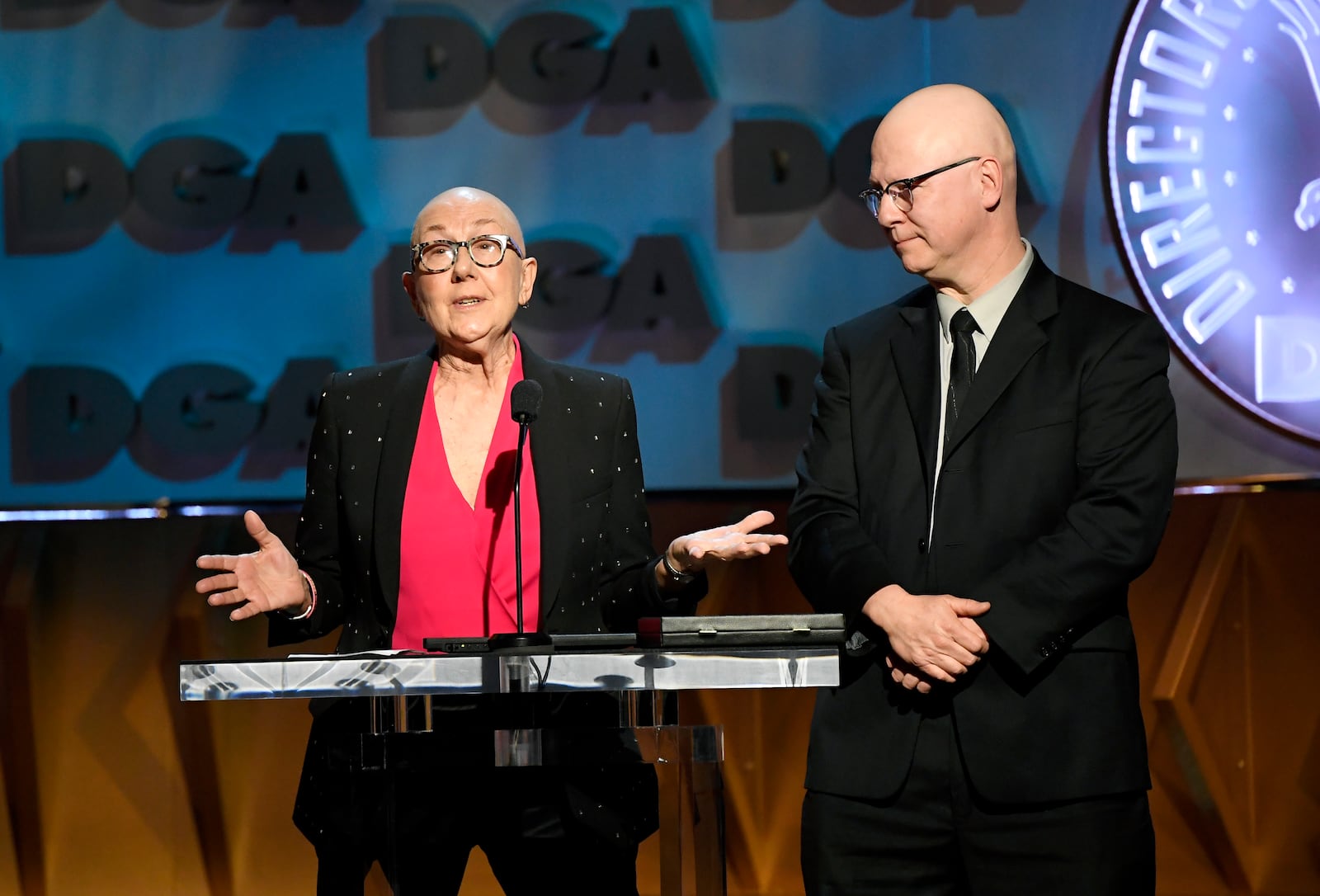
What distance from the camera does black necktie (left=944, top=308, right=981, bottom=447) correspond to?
234 cm

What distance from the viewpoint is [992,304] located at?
2.37m

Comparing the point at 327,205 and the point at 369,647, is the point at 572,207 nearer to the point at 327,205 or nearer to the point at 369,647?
the point at 327,205

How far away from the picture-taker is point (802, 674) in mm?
1762

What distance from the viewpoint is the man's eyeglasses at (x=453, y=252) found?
2564 mm

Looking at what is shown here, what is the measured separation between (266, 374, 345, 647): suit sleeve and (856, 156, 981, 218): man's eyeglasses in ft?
3.38

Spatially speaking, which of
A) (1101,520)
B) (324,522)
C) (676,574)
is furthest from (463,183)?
(1101,520)

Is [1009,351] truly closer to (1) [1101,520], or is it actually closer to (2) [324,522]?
(1) [1101,520]

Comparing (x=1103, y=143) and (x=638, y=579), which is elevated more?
Result: (x=1103, y=143)

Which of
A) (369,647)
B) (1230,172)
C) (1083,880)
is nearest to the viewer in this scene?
(1083,880)

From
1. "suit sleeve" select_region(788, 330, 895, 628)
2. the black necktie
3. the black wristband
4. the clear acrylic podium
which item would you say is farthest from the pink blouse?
the black necktie

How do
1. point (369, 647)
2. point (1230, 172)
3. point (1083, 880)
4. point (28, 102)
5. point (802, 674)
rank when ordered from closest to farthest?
point (802, 674) → point (1083, 880) → point (369, 647) → point (1230, 172) → point (28, 102)

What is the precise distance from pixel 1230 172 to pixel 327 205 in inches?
96.8

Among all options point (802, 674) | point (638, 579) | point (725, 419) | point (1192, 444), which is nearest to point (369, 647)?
point (638, 579)

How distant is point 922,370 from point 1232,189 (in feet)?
6.21
